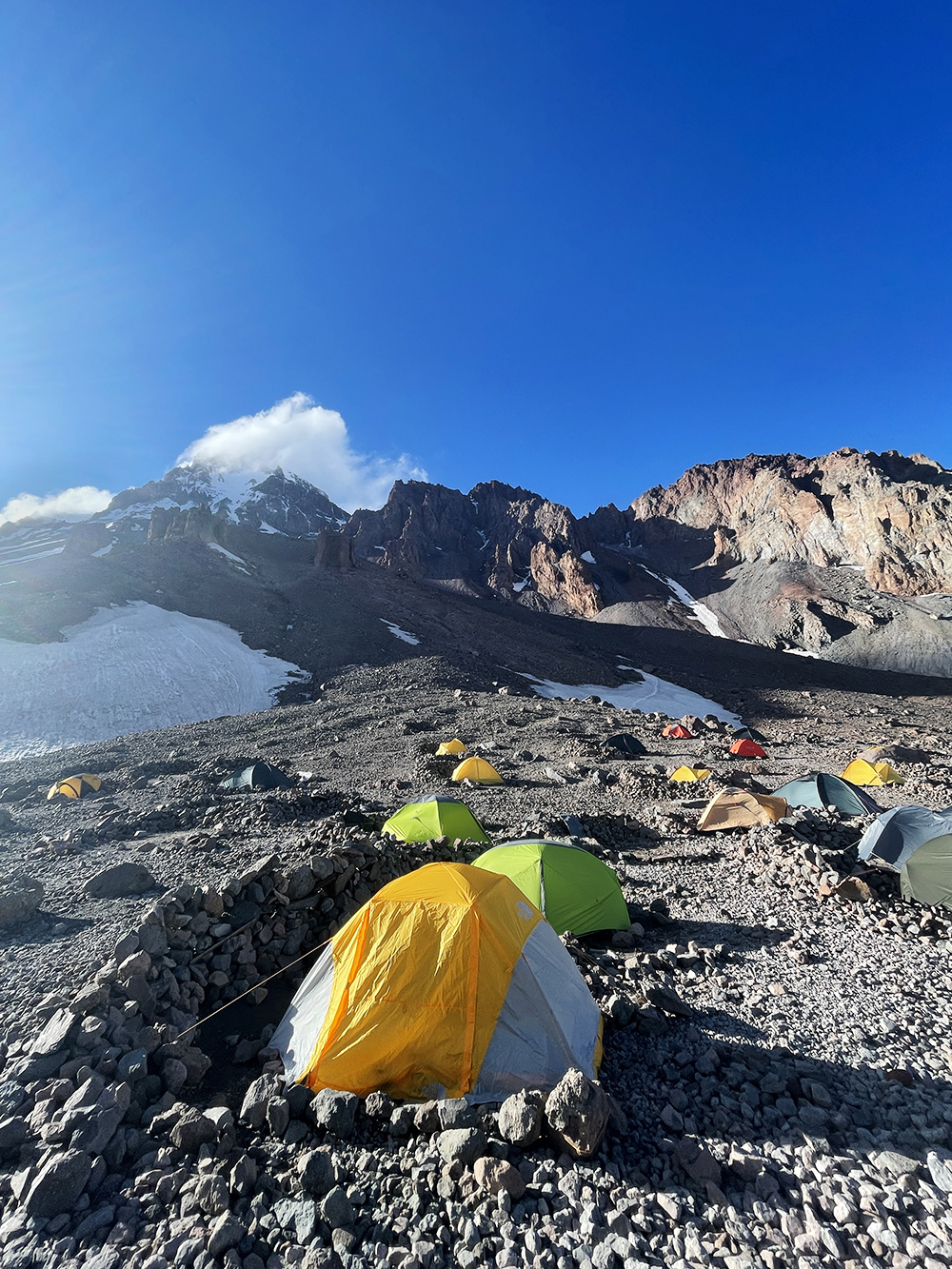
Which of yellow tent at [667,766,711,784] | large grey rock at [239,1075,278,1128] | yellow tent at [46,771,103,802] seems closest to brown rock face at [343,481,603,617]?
yellow tent at [667,766,711,784]

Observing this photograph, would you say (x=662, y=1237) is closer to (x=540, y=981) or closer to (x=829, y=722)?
(x=540, y=981)

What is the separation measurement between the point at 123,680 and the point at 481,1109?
3640cm

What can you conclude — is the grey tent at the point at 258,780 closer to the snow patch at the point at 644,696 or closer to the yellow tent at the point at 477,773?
the yellow tent at the point at 477,773

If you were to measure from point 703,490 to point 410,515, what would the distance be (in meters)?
82.3

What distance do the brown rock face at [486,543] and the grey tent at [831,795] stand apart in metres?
101

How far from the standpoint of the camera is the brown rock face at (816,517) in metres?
99.6

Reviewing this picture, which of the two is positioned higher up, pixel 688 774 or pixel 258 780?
pixel 688 774

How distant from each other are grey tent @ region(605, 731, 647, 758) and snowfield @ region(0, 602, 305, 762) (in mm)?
21604

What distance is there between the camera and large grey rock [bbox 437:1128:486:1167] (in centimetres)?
417

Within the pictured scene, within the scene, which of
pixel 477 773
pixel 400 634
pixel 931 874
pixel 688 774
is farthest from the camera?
pixel 400 634

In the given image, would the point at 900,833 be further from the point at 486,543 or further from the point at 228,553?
the point at 486,543

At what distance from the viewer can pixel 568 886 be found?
29.5 ft

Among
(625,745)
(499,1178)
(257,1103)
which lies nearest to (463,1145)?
(499,1178)

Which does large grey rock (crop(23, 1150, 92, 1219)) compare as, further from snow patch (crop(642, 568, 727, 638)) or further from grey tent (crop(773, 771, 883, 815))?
snow patch (crop(642, 568, 727, 638))
